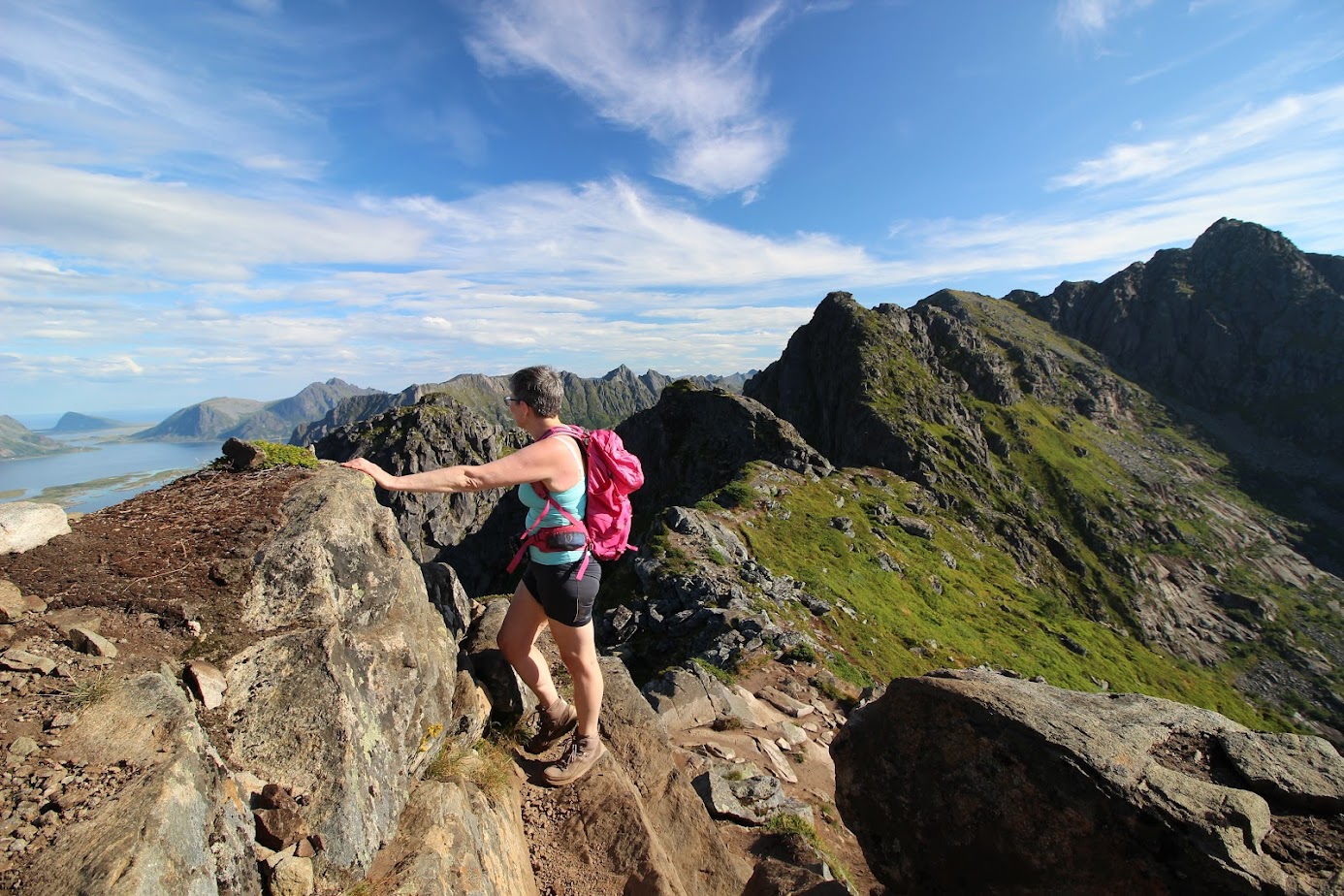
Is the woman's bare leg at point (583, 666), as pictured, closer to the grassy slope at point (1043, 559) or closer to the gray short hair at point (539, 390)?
the gray short hair at point (539, 390)

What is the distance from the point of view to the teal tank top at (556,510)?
277 inches

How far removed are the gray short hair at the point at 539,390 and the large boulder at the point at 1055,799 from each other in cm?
625

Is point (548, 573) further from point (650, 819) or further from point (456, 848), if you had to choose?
point (650, 819)

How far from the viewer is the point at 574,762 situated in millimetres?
8219

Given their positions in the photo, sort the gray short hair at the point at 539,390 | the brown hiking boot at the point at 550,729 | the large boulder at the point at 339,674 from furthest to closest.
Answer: the brown hiking boot at the point at 550,729, the gray short hair at the point at 539,390, the large boulder at the point at 339,674

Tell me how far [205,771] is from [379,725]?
1.95m

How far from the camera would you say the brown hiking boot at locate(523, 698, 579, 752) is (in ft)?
28.7

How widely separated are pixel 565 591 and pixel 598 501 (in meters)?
1.19

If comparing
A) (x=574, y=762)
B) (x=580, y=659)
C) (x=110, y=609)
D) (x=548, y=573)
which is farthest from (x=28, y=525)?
(x=574, y=762)

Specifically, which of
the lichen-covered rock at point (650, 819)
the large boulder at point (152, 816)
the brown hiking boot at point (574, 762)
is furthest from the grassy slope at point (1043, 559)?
the large boulder at point (152, 816)

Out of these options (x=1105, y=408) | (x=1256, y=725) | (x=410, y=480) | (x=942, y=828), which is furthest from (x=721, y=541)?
(x=1105, y=408)

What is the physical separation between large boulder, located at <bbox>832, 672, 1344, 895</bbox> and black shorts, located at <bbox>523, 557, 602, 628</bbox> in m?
4.47

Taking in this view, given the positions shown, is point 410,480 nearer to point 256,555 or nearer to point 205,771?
point 256,555

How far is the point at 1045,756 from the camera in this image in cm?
661
